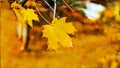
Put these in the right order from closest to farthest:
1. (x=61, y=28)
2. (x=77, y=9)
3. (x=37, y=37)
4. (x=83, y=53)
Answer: (x=61, y=28), (x=77, y=9), (x=83, y=53), (x=37, y=37)

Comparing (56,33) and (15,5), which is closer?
(56,33)

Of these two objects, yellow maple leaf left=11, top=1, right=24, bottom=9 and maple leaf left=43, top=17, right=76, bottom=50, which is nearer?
maple leaf left=43, top=17, right=76, bottom=50

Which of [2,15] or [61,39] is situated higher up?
[61,39]

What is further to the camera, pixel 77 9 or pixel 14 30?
pixel 14 30

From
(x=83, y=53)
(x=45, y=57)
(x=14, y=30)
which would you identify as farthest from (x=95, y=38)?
(x=14, y=30)

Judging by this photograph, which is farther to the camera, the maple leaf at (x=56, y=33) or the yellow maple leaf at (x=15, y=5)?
the yellow maple leaf at (x=15, y=5)

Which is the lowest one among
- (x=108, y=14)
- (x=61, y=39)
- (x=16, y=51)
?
(x=16, y=51)

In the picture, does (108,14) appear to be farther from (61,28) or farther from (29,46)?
(61,28)

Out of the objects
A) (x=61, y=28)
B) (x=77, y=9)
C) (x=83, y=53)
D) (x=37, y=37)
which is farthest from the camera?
(x=37, y=37)

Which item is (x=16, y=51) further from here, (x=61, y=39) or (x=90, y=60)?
(x=61, y=39)

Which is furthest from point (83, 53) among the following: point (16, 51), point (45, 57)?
point (16, 51)
